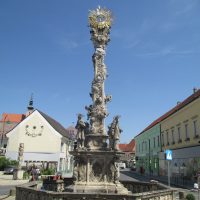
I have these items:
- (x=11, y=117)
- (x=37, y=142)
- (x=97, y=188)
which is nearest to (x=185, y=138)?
(x=97, y=188)

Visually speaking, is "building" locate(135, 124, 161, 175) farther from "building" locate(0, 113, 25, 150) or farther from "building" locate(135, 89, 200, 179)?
"building" locate(0, 113, 25, 150)

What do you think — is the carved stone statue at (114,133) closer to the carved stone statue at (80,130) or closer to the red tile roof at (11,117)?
the carved stone statue at (80,130)

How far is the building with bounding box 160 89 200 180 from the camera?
2659 cm

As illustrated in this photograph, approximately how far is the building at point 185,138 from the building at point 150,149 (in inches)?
233

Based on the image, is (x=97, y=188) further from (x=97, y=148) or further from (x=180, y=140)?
(x=180, y=140)

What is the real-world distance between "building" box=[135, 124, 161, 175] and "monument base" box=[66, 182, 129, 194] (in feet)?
103

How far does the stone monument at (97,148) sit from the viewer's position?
12.2 metres

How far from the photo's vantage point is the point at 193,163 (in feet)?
88.9

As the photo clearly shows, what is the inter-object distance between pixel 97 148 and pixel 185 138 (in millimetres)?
19469

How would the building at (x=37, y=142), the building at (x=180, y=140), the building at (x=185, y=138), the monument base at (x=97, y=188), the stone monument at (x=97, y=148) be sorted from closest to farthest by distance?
the monument base at (x=97, y=188)
the stone monument at (x=97, y=148)
the building at (x=185, y=138)
the building at (x=180, y=140)
the building at (x=37, y=142)

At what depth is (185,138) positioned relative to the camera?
98.4 feet

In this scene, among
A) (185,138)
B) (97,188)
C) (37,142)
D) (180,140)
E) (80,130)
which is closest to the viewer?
(97,188)

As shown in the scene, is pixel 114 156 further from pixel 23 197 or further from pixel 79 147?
pixel 23 197

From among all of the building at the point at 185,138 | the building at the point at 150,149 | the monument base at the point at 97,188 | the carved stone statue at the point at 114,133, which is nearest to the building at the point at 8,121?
the building at the point at 150,149
